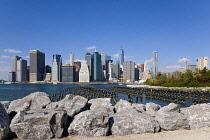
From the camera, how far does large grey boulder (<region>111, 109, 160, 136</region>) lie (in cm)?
953

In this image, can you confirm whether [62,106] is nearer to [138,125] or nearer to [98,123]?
[98,123]

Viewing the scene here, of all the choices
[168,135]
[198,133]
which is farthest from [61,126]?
[198,133]

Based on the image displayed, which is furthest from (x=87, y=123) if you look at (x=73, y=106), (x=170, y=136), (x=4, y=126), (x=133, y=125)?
(x=170, y=136)

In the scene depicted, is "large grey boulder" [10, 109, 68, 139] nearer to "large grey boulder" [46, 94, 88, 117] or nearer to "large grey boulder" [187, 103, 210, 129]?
"large grey boulder" [46, 94, 88, 117]

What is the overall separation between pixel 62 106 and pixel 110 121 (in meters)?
3.97

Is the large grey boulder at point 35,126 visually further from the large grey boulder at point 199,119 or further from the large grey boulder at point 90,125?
the large grey boulder at point 199,119

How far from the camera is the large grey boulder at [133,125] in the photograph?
9.53 meters

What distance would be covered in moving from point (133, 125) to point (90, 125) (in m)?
2.19

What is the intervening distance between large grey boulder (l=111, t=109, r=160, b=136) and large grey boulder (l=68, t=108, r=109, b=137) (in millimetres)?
635

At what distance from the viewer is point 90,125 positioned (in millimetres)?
9156

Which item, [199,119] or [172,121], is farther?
[199,119]

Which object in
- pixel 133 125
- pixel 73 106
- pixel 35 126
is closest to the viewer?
pixel 35 126

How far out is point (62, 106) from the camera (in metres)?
12.5

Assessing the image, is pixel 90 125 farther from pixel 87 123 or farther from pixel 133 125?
pixel 133 125
